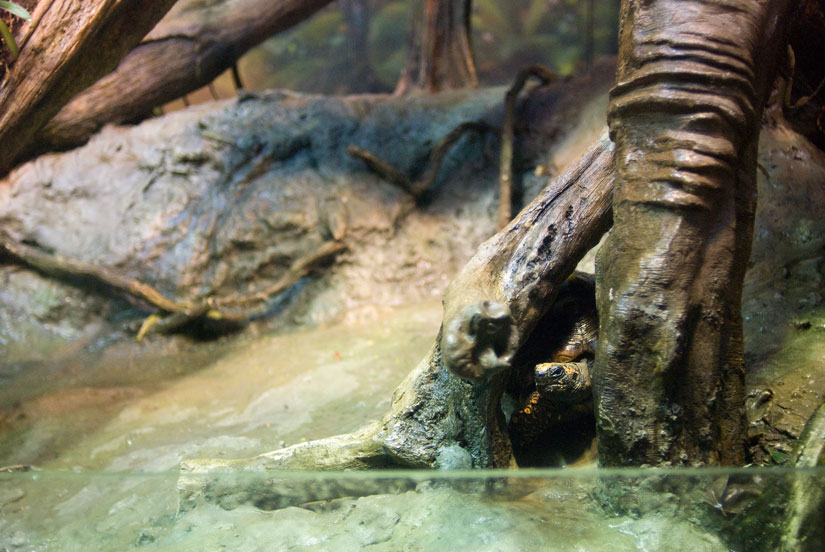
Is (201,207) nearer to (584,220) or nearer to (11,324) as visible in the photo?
(11,324)

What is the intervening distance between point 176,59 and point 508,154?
2.92 meters

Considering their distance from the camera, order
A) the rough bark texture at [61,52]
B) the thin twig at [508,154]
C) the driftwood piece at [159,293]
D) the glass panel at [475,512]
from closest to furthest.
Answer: the glass panel at [475,512] → the rough bark texture at [61,52] → the driftwood piece at [159,293] → the thin twig at [508,154]

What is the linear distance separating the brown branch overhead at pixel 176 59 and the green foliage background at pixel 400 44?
3.68m

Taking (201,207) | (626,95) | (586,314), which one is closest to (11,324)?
(201,207)

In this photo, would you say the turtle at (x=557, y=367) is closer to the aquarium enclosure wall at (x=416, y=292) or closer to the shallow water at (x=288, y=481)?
the aquarium enclosure wall at (x=416, y=292)

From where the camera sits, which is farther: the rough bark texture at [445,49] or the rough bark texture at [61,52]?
the rough bark texture at [445,49]

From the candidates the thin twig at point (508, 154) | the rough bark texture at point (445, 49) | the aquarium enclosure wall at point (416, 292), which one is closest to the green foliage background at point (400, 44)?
the rough bark texture at point (445, 49)

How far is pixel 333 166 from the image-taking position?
479 cm

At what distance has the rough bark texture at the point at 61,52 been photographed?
2.61 meters

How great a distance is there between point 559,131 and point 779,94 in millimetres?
1511

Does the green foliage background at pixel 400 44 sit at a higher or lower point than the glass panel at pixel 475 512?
higher

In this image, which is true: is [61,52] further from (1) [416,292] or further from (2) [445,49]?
(2) [445,49]

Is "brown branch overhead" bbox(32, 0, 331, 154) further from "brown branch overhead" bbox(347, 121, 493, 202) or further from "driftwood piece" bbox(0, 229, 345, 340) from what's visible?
"brown branch overhead" bbox(347, 121, 493, 202)

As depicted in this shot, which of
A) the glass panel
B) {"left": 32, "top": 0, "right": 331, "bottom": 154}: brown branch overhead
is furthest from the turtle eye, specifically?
{"left": 32, "top": 0, "right": 331, "bottom": 154}: brown branch overhead
